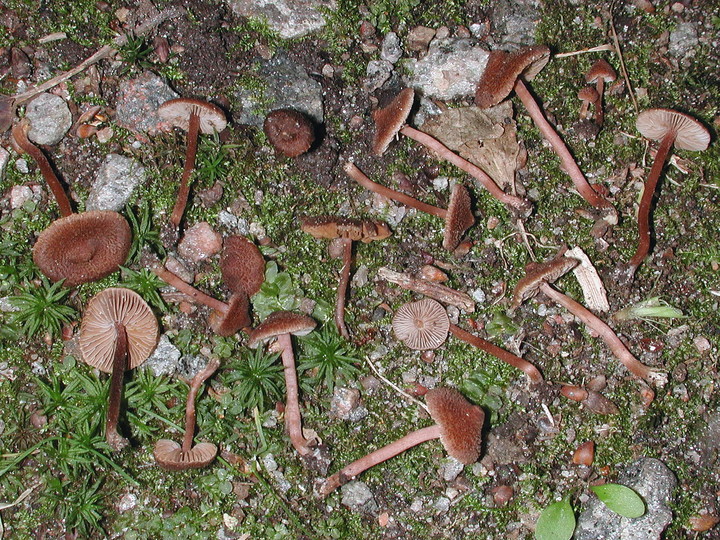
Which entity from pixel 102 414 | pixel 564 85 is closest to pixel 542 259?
pixel 564 85

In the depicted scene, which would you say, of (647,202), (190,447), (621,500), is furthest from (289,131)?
(621,500)

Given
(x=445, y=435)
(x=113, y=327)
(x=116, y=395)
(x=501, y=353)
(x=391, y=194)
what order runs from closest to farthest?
1. (x=445, y=435)
2. (x=116, y=395)
3. (x=113, y=327)
4. (x=501, y=353)
5. (x=391, y=194)

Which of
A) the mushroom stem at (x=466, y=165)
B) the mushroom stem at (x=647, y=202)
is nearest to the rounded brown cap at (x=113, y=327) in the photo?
the mushroom stem at (x=466, y=165)

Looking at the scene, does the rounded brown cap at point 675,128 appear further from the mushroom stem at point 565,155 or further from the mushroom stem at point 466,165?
the mushroom stem at point 466,165

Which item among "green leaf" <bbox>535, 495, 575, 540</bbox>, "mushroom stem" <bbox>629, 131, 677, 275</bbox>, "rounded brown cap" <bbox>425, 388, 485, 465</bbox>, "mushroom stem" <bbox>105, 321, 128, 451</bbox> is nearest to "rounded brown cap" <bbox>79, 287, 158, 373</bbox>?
"mushroom stem" <bbox>105, 321, 128, 451</bbox>

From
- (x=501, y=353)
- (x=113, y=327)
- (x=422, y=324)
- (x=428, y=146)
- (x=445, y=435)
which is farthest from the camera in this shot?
(x=428, y=146)

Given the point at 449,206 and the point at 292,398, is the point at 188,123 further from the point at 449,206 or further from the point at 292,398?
the point at 292,398
